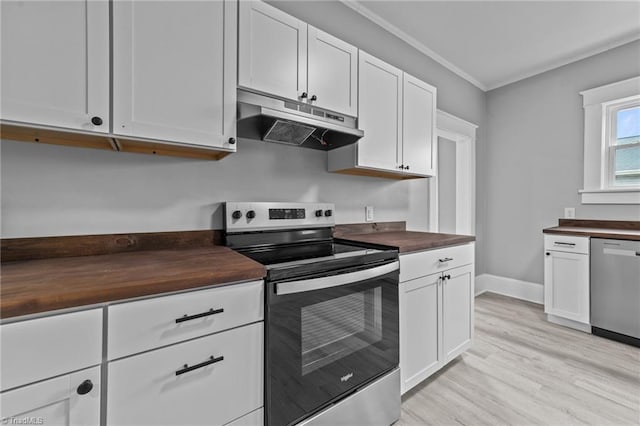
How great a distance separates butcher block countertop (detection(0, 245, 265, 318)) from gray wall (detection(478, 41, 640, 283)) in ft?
12.1

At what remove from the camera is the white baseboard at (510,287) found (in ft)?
11.3

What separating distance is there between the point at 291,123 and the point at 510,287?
3670 millimetres

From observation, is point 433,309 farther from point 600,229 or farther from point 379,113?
point 600,229

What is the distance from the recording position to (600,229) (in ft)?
9.30

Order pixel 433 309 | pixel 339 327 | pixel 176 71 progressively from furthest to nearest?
pixel 433 309 → pixel 339 327 → pixel 176 71

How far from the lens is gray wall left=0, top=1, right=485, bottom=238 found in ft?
3.88

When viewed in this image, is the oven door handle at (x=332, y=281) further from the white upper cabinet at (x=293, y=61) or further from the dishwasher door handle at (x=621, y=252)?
the dishwasher door handle at (x=621, y=252)

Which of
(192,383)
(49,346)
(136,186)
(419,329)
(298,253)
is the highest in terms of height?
(136,186)

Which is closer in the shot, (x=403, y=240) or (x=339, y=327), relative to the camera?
(x=339, y=327)

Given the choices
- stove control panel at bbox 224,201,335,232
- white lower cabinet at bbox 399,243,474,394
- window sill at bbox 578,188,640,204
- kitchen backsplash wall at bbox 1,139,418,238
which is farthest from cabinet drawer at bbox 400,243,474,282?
window sill at bbox 578,188,640,204

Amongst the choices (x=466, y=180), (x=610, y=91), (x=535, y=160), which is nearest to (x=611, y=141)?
(x=610, y=91)

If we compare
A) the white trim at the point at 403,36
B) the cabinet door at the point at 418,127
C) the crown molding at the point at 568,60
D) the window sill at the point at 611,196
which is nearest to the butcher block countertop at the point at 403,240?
the cabinet door at the point at 418,127

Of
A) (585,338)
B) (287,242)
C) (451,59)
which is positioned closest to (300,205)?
(287,242)

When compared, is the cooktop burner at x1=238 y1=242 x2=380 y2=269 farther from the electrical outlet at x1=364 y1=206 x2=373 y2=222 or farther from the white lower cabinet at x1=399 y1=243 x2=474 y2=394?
the electrical outlet at x1=364 y1=206 x2=373 y2=222
